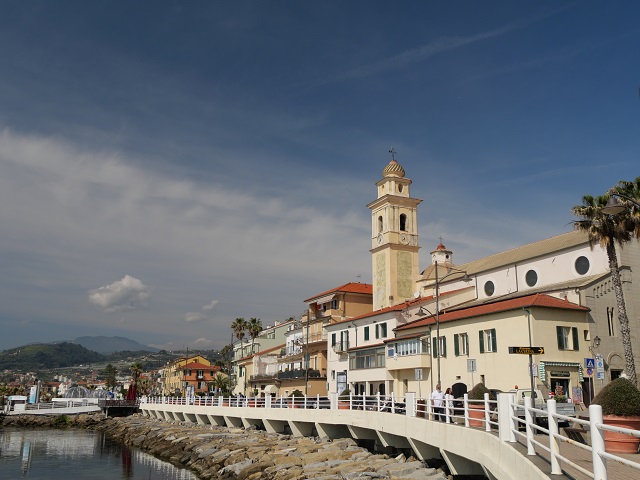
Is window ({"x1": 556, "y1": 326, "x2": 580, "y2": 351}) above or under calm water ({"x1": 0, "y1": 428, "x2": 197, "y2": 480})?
above

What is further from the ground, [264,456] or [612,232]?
[612,232]

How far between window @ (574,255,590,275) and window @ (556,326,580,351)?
9.73 m

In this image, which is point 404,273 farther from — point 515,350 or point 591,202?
point 515,350

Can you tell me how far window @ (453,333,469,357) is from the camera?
43.1 meters

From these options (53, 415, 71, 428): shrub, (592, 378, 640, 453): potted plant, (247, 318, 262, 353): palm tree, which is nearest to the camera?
(592, 378, 640, 453): potted plant

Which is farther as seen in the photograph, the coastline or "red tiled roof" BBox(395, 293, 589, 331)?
"red tiled roof" BBox(395, 293, 589, 331)

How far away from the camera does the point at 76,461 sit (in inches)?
1746

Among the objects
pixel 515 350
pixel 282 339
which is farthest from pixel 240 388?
pixel 515 350

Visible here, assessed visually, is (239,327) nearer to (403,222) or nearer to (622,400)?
(403,222)

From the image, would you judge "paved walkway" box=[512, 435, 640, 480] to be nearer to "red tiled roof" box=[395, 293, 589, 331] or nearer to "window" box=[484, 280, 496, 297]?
"red tiled roof" box=[395, 293, 589, 331]

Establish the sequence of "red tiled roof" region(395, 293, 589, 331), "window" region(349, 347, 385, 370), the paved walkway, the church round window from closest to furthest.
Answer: the paved walkway → "red tiled roof" region(395, 293, 589, 331) → the church round window → "window" region(349, 347, 385, 370)

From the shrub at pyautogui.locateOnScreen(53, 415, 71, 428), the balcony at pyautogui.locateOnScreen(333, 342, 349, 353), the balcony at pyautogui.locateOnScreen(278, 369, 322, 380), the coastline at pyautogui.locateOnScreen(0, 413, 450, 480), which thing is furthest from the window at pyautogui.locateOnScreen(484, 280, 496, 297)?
the shrub at pyautogui.locateOnScreen(53, 415, 71, 428)

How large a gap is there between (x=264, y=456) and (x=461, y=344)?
61.5 ft

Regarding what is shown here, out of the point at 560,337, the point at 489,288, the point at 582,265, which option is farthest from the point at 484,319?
the point at 489,288
